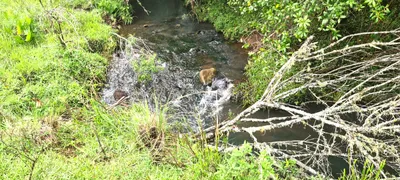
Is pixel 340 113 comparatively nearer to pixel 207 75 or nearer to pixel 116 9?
pixel 207 75

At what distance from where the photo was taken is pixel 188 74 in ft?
21.4

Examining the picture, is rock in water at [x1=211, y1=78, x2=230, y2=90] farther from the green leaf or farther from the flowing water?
the green leaf

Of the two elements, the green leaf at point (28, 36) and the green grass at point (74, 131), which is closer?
the green grass at point (74, 131)

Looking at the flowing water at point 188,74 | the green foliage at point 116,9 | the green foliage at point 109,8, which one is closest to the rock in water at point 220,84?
the flowing water at point 188,74

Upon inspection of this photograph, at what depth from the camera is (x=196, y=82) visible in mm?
6258

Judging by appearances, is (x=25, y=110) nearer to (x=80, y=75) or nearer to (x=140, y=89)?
(x=80, y=75)

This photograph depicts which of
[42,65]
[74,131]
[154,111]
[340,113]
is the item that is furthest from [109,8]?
[340,113]

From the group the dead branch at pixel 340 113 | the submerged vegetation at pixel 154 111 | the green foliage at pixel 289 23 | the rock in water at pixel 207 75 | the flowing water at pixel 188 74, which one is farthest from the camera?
the rock in water at pixel 207 75

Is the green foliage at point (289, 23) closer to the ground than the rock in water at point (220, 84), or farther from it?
farther from it

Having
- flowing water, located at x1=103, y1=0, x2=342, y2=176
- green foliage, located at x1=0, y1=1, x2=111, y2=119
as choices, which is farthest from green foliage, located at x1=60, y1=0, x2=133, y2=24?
green foliage, located at x1=0, y1=1, x2=111, y2=119

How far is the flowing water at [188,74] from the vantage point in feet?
16.6

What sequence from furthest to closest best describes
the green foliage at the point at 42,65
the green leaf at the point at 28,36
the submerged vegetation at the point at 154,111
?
the green leaf at the point at 28,36 → the green foliage at the point at 42,65 → the submerged vegetation at the point at 154,111

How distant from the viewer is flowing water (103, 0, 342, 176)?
5.07 metres

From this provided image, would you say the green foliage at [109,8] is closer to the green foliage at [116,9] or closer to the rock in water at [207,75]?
the green foliage at [116,9]
